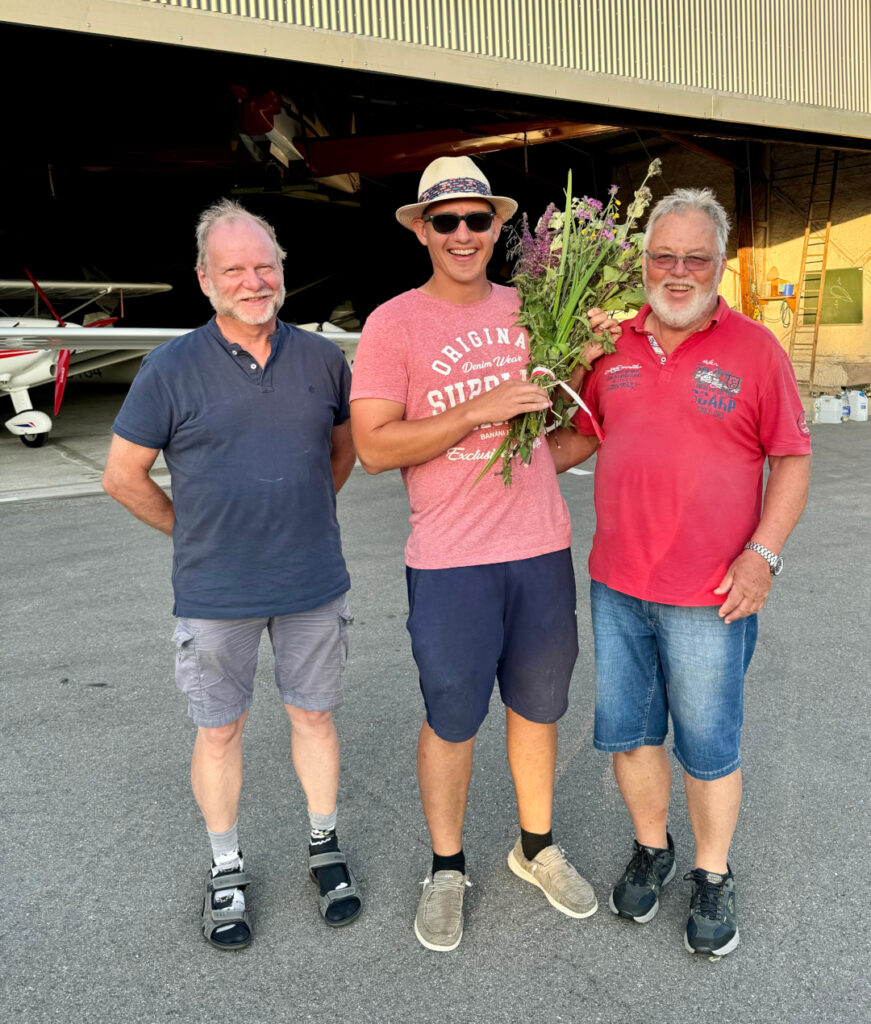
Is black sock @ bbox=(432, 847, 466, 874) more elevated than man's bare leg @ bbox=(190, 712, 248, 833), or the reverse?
man's bare leg @ bbox=(190, 712, 248, 833)

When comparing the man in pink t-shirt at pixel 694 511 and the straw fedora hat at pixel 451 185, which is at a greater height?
the straw fedora hat at pixel 451 185

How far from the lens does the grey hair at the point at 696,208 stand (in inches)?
85.2

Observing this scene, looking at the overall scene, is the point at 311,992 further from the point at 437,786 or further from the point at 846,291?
the point at 846,291

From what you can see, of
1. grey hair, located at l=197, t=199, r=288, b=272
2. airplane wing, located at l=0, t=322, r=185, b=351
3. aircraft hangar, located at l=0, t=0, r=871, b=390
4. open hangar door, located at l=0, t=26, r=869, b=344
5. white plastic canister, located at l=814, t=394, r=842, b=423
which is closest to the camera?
grey hair, located at l=197, t=199, r=288, b=272

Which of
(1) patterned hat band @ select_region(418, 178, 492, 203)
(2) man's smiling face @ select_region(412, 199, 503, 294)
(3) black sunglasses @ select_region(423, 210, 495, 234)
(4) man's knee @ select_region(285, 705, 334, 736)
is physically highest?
(1) patterned hat band @ select_region(418, 178, 492, 203)

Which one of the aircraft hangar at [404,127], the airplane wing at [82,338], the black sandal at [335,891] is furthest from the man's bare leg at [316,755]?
the airplane wing at [82,338]

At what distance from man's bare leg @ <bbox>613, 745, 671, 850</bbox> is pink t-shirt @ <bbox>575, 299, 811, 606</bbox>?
0.52 m

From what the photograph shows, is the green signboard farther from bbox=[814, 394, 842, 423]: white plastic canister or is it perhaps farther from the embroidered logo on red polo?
the embroidered logo on red polo

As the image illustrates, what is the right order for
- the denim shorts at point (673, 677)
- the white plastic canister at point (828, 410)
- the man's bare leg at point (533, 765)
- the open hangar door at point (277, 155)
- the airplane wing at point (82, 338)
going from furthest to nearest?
1. the white plastic canister at point (828, 410)
2. the open hangar door at point (277, 155)
3. the airplane wing at point (82, 338)
4. the man's bare leg at point (533, 765)
5. the denim shorts at point (673, 677)

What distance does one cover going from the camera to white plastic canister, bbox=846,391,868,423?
12.8 metres

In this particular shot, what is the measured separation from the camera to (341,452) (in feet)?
9.11

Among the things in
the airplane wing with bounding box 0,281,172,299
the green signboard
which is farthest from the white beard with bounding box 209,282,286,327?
the green signboard

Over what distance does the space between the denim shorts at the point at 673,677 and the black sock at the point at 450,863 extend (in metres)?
0.54

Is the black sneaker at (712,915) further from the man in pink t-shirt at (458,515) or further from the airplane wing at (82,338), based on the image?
the airplane wing at (82,338)
